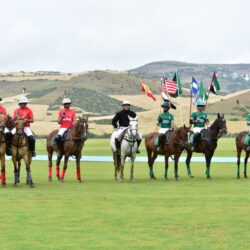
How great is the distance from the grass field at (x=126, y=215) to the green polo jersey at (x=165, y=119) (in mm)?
2826

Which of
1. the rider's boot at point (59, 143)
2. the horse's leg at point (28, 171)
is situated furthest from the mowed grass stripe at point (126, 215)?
the rider's boot at point (59, 143)

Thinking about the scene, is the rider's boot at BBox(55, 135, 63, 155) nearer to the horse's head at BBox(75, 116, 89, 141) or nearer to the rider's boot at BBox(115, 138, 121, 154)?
the horse's head at BBox(75, 116, 89, 141)

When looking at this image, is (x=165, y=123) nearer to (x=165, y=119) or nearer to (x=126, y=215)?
(x=165, y=119)

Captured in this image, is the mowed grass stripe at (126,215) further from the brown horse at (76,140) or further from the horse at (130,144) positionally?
the brown horse at (76,140)

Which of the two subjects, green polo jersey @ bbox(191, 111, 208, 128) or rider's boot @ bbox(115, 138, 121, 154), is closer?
rider's boot @ bbox(115, 138, 121, 154)

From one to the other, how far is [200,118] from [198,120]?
0.47 ft

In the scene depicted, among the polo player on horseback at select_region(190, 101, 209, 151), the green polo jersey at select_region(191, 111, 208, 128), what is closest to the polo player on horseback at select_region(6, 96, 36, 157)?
the polo player on horseback at select_region(190, 101, 209, 151)

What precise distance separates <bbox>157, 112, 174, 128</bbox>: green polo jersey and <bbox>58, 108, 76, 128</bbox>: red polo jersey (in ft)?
10.5

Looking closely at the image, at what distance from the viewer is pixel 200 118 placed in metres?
29.5

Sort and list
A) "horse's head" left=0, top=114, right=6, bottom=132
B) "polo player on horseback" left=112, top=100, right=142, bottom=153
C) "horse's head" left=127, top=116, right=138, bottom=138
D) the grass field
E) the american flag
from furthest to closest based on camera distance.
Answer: the american flag → "polo player on horseback" left=112, top=100, right=142, bottom=153 → "horse's head" left=127, top=116, right=138, bottom=138 → "horse's head" left=0, top=114, right=6, bottom=132 → the grass field

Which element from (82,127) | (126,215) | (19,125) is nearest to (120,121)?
(82,127)

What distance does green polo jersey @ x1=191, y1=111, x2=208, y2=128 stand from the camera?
2934 centimetres

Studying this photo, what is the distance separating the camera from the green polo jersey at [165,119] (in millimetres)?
28391

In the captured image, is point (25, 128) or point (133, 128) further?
point (133, 128)
